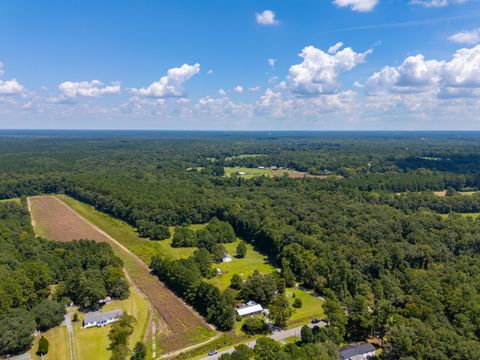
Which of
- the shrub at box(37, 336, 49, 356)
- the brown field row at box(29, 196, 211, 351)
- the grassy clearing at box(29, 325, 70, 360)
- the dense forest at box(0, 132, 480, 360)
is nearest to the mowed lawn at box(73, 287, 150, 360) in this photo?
the grassy clearing at box(29, 325, 70, 360)

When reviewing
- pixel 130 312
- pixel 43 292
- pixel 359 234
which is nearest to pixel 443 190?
pixel 359 234

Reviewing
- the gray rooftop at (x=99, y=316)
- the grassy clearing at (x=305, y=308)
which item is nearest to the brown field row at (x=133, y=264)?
the gray rooftop at (x=99, y=316)

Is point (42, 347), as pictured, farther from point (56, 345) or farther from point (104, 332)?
point (104, 332)

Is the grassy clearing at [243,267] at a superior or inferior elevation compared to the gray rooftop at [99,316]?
inferior

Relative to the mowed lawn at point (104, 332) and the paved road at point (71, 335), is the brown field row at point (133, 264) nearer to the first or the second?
the mowed lawn at point (104, 332)

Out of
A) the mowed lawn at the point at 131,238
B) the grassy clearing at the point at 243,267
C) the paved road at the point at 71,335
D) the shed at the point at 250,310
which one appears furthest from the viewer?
the mowed lawn at the point at 131,238

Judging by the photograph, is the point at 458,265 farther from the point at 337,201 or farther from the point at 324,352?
the point at 337,201
